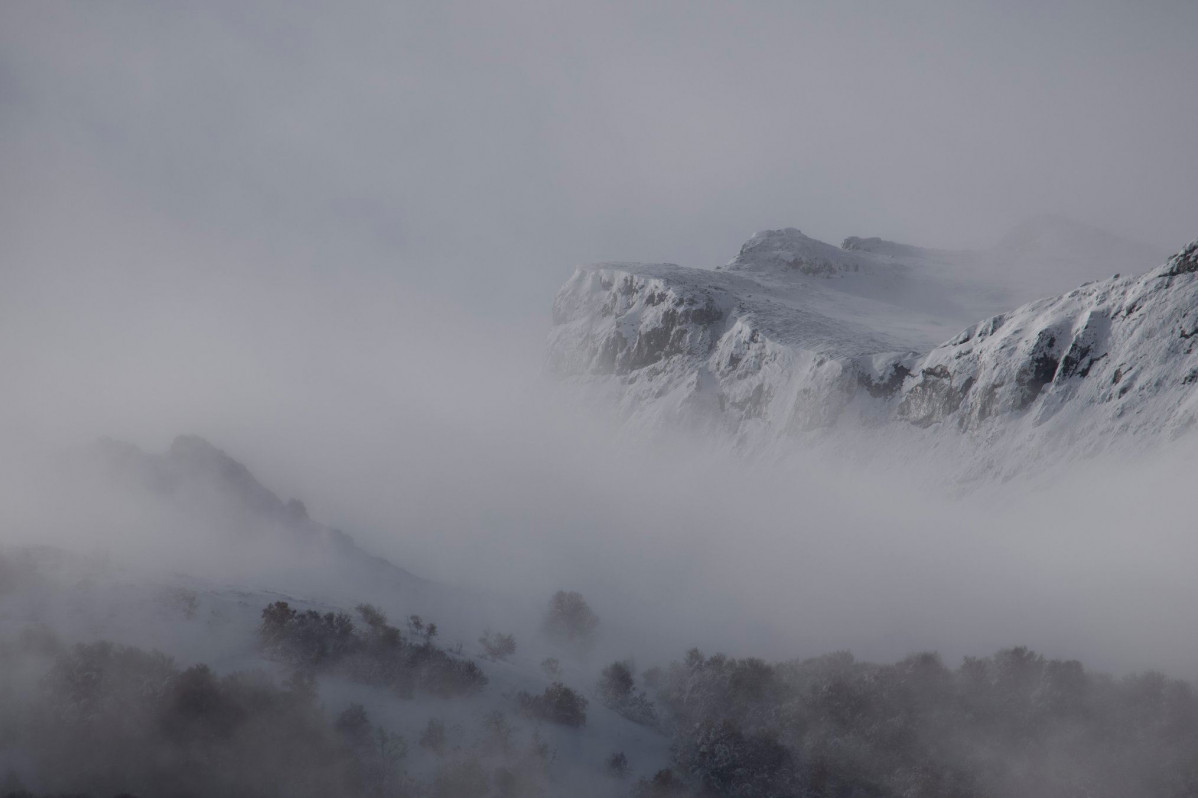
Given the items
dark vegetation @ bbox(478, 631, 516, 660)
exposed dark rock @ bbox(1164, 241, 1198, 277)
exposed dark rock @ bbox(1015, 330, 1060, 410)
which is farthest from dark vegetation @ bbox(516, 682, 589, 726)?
exposed dark rock @ bbox(1164, 241, 1198, 277)

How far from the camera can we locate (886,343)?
262 ft

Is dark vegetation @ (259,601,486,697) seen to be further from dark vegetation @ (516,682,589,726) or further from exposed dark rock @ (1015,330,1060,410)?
exposed dark rock @ (1015,330,1060,410)

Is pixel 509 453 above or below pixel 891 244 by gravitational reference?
below

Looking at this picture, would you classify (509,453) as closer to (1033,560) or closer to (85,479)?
(85,479)

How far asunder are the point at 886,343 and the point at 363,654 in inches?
2772

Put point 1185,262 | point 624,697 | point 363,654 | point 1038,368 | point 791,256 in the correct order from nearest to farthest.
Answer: point 363,654
point 624,697
point 1185,262
point 1038,368
point 791,256

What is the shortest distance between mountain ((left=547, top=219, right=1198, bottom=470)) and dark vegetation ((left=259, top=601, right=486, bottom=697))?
50.2 metres

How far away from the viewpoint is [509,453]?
115 m

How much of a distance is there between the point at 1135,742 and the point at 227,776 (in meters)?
39.6

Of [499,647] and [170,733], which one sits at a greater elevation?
[170,733]

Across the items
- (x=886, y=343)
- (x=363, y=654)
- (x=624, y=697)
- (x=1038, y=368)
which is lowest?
(x=624, y=697)

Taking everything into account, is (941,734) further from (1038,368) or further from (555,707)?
(1038,368)

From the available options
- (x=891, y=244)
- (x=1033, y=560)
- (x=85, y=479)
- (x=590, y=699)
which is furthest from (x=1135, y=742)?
(x=891, y=244)

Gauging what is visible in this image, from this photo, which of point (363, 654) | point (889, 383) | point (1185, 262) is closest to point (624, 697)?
point (363, 654)
